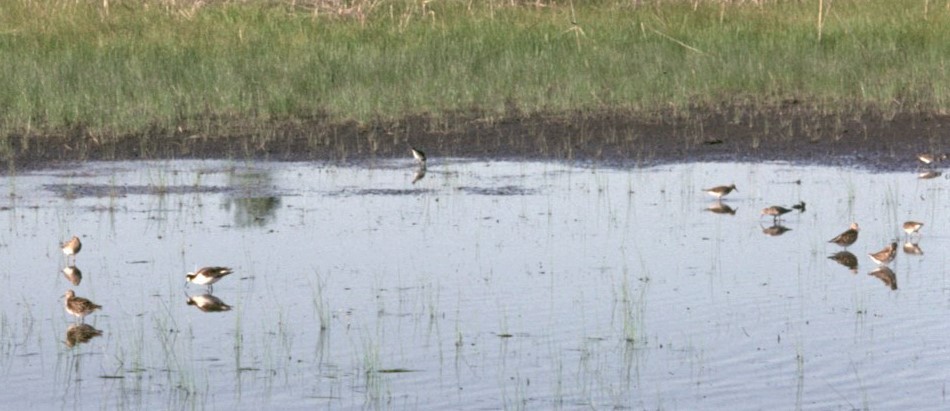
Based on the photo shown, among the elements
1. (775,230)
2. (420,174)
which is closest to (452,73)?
(420,174)

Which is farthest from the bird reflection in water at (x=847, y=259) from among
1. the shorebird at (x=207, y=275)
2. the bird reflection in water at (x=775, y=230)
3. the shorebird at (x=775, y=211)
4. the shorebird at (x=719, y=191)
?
the shorebird at (x=207, y=275)

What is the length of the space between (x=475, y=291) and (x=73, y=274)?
8.05 ft

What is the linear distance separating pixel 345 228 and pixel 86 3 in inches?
518

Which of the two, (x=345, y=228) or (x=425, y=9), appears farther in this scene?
(x=425, y=9)

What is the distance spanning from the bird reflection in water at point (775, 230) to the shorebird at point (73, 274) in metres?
4.51

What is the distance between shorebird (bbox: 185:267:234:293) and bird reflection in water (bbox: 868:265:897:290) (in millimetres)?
3766

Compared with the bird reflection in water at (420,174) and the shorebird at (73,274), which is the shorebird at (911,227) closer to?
the bird reflection in water at (420,174)

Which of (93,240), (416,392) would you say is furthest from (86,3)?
(416,392)

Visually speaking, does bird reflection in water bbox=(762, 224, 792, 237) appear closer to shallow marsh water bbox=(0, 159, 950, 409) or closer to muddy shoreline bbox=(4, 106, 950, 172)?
shallow marsh water bbox=(0, 159, 950, 409)

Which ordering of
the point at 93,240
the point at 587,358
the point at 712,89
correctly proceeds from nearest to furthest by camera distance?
the point at 587,358 → the point at 93,240 → the point at 712,89

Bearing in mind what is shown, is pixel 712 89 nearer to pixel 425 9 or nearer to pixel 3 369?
pixel 425 9

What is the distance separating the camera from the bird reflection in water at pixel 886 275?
10.6 m

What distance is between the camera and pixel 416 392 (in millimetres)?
8094

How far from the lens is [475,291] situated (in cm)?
1034
